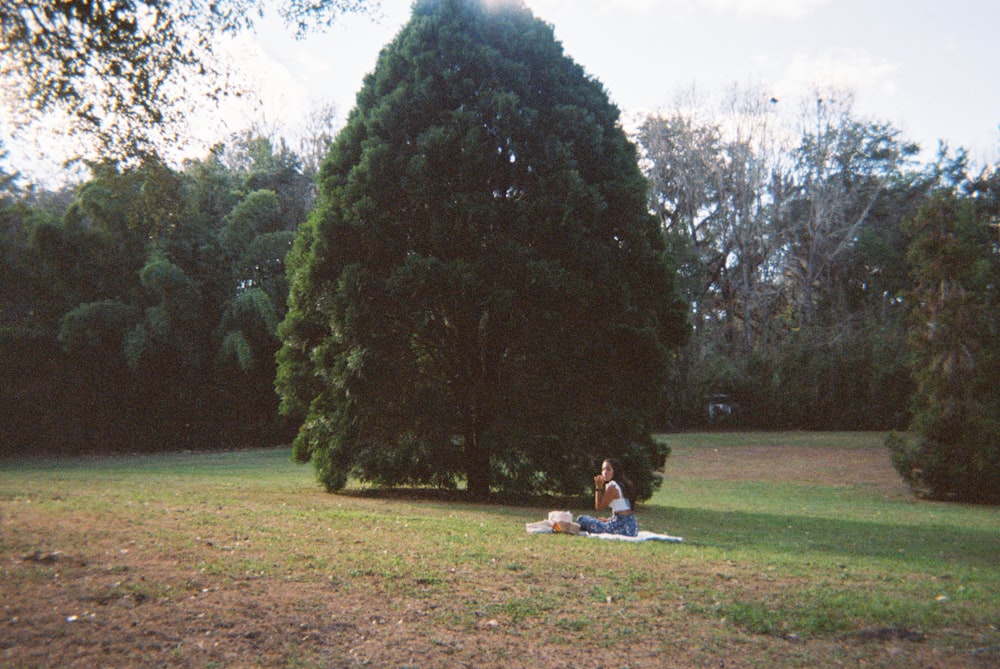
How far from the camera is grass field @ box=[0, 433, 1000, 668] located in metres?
5.65

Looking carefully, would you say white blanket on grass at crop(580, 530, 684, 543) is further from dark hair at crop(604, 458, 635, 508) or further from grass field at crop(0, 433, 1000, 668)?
dark hair at crop(604, 458, 635, 508)

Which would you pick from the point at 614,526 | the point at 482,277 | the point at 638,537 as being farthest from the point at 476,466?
the point at 638,537

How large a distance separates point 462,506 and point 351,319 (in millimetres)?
3640

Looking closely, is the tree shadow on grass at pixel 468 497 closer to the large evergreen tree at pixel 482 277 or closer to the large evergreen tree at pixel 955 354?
the large evergreen tree at pixel 482 277

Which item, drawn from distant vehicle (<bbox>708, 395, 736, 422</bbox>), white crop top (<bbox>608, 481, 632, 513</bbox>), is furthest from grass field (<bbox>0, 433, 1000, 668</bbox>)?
distant vehicle (<bbox>708, 395, 736, 422</bbox>)

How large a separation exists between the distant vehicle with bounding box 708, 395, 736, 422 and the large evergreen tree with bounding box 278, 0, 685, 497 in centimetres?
2538

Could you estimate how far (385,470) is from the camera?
14.8 metres

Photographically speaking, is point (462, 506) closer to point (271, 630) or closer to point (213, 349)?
point (271, 630)

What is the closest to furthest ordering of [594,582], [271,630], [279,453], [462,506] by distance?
[271,630], [594,582], [462,506], [279,453]

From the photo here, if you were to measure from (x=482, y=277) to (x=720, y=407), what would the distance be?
29.0 meters

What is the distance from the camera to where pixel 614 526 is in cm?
1031

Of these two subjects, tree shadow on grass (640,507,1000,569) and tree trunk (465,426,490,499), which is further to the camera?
tree trunk (465,426,490,499)

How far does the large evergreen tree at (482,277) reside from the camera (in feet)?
45.6

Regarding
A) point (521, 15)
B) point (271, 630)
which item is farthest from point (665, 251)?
point (271, 630)
